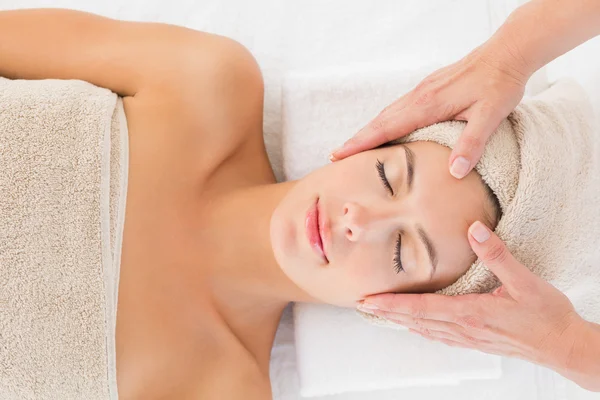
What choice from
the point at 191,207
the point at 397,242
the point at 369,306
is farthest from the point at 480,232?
the point at 191,207

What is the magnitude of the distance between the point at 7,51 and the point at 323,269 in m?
0.91

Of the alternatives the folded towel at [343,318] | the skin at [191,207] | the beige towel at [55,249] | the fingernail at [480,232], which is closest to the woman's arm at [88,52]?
the skin at [191,207]

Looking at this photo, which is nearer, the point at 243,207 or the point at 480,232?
the point at 480,232

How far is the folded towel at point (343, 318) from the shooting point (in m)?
1.56

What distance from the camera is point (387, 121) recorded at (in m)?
1.29

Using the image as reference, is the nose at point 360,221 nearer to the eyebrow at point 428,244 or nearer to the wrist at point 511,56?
the eyebrow at point 428,244

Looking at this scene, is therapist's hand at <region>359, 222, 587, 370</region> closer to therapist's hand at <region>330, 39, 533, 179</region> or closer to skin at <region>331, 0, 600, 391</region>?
skin at <region>331, 0, 600, 391</region>

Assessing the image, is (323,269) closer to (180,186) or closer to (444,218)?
(444,218)

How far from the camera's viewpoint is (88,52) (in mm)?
1402

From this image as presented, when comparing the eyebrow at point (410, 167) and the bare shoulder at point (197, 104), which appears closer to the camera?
the eyebrow at point (410, 167)

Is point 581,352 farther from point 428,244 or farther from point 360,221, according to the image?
point 360,221

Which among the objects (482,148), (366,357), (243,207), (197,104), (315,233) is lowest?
(366,357)

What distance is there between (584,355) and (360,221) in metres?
0.52

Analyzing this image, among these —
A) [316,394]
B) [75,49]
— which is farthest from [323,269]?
[75,49]
